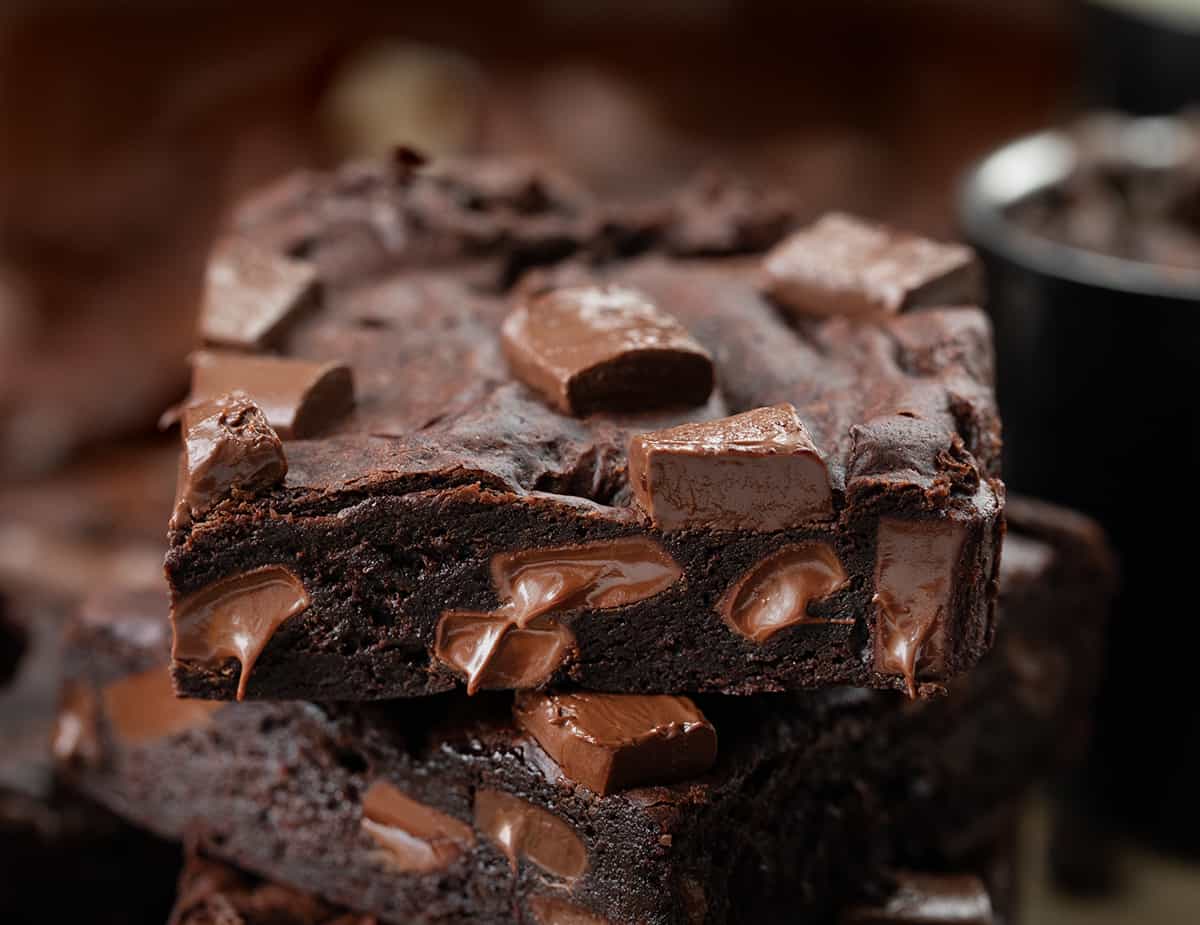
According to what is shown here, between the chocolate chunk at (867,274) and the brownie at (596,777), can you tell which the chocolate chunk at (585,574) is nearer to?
the brownie at (596,777)

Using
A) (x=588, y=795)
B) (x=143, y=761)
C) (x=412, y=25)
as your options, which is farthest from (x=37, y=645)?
(x=412, y=25)

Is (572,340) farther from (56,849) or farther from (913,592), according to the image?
(56,849)

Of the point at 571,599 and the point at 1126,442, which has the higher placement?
the point at 571,599

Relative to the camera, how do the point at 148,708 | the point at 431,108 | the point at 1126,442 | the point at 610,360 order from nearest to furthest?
the point at 610,360 → the point at 148,708 → the point at 1126,442 → the point at 431,108

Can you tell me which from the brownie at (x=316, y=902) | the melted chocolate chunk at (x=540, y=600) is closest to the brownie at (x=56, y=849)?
the brownie at (x=316, y=902)

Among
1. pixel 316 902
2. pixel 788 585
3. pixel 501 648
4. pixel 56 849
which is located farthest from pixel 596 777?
pixel 56 849

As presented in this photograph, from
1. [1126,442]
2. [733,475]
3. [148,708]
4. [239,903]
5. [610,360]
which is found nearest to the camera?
[733,475]

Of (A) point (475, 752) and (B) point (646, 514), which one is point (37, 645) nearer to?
(A) point (475, 752)
